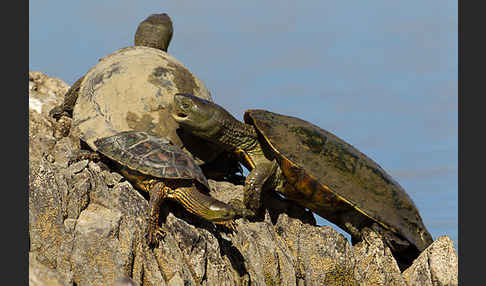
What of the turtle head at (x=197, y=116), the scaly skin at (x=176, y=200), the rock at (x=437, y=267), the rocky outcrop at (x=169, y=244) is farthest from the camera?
the turtle head at (x=197, y=116)

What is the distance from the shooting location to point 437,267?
25.7 ft

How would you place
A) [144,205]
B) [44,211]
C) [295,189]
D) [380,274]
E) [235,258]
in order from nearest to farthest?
[44,211]
[144,205]
[235,258]
[380,274]
[295,189]

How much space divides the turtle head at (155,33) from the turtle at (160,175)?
3.90 m

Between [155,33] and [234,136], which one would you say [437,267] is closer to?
[234,136]

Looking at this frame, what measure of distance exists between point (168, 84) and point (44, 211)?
3.21 metres

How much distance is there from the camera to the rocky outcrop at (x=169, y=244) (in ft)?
19.3

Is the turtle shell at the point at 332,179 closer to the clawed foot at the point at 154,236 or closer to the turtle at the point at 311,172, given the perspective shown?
the turtle at the point at 311,172

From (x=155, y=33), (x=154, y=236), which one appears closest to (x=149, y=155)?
(x=154, y=236)

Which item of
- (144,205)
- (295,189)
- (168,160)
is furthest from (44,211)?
(295,189)

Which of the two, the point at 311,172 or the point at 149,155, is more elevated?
the point at 149,155

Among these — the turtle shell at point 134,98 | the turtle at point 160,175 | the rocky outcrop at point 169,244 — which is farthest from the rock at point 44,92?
the turtle at point 160,175

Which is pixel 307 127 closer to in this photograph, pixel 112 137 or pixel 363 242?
pixel 363 242

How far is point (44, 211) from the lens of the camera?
20.0 feet

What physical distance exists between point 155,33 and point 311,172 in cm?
452
